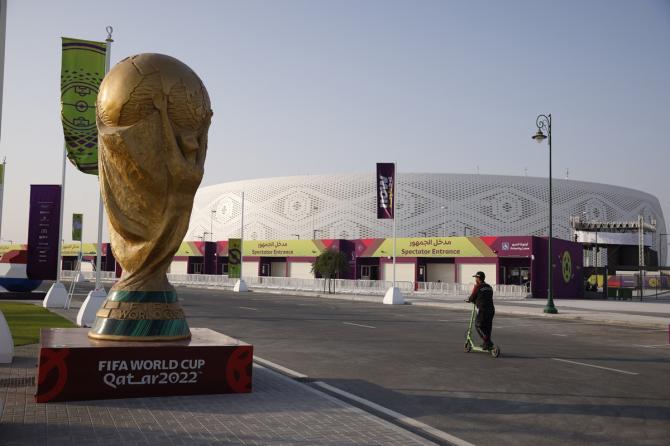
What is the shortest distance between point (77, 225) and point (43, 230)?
995 centimetres

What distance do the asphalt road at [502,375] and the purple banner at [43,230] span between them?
898 cm

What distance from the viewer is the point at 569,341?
1475cm

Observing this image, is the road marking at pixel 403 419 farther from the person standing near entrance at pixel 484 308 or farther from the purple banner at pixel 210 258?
the purple banner at pixel 210 258

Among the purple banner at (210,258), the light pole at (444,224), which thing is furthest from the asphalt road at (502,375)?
the light pole at (444,224)

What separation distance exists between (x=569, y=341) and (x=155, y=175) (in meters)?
11.6

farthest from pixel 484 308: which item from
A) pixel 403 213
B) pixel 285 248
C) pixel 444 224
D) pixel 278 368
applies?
pixel 403 213

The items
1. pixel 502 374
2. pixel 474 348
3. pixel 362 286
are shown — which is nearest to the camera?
pixel 502 374

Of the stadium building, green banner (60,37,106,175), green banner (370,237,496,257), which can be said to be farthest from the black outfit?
the stadium building

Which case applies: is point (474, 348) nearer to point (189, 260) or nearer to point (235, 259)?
point (235, 259)

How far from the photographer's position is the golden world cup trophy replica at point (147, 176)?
7699 mm

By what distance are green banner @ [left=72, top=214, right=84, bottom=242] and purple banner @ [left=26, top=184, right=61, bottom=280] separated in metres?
9.43

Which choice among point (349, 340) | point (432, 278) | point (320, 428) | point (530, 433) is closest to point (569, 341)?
point (349, 340)

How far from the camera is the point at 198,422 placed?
19.5 feet

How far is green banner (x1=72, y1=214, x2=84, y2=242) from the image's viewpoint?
32656 millimetres
